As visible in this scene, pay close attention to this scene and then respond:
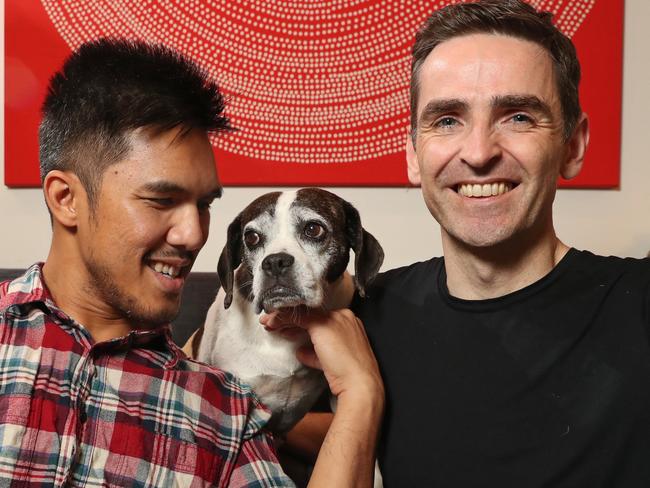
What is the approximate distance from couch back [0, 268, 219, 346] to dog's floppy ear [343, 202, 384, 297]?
0.70 m

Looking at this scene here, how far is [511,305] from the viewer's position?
1515 millimetres

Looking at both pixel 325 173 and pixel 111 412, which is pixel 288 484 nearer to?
pixel 111 412

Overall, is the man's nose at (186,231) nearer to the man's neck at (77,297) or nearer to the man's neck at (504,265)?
the man's neck at (77,297)

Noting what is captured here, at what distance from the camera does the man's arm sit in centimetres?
147

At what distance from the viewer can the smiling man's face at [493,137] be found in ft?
4.72

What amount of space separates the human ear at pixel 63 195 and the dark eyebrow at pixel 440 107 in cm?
81

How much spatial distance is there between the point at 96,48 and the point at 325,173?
1.37 metres

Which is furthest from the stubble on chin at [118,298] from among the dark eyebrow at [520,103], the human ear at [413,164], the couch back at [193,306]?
the couch back at [193,306]

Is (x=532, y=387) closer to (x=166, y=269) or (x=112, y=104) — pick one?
(x=166, y=269)

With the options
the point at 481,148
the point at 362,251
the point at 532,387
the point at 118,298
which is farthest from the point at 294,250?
the point at 532,387

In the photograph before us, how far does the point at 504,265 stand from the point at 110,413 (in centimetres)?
94

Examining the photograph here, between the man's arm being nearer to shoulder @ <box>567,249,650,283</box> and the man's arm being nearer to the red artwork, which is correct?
shoulder @ <box>567,249,650,283</box>

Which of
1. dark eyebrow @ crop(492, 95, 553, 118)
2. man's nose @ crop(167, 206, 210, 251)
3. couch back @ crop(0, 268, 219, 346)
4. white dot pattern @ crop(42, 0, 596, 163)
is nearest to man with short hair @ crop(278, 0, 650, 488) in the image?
dark eyebrow @ crop(492, 95, 553, 118)

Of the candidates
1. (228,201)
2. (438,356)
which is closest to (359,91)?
(228,201)
